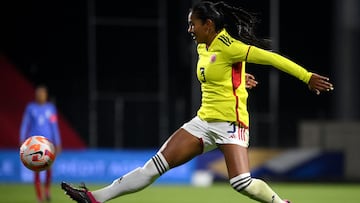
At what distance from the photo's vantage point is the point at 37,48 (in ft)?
64.7

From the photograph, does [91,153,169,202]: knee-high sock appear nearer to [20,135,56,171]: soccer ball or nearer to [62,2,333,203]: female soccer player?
[62,2,333,203]: female soccer player

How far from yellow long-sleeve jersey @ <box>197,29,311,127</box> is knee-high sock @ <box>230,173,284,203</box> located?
1.70 ft

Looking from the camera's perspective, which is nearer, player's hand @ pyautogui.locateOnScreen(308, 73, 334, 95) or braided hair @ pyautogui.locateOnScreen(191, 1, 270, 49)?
player's hand @ pyautogui.locateOnScreen(308, 73, 334, 95)

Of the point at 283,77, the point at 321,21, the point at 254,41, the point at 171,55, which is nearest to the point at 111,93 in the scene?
the point at 171,55

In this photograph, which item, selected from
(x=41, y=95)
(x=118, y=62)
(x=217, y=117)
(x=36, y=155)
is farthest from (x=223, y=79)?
(x=118, y=62)

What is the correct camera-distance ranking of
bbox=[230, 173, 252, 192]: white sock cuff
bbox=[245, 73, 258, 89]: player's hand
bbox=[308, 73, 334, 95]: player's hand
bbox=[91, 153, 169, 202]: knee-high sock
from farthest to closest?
bbox=[245, 73, 258, 89]: player's hand
bbox=[91, 153, 169, 202]: knee-high sock
bbox=[230, 173, 252, 192]: white sock cuff
bbox=[308, 73, 334, 95]: player's hand

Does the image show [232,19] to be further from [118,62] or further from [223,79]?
[118,62]

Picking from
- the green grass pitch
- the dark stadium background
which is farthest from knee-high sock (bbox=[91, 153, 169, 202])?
the dark stadium background

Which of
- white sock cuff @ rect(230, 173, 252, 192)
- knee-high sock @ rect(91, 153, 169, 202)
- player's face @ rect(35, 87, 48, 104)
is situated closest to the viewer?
white sock cuff @ rect(230, 173, 252, 192)

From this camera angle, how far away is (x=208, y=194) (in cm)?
1353

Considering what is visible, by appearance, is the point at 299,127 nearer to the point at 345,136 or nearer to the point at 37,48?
the point at 345,136

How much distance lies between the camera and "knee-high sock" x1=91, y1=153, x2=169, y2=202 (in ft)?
24.3

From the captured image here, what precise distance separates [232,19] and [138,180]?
1.70m

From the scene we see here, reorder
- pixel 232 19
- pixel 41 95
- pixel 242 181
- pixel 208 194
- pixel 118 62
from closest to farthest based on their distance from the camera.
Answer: pixel 242 181 < pixel 232 19 < pixel 41 95 < pixel 208 194 < pixel 118 62
